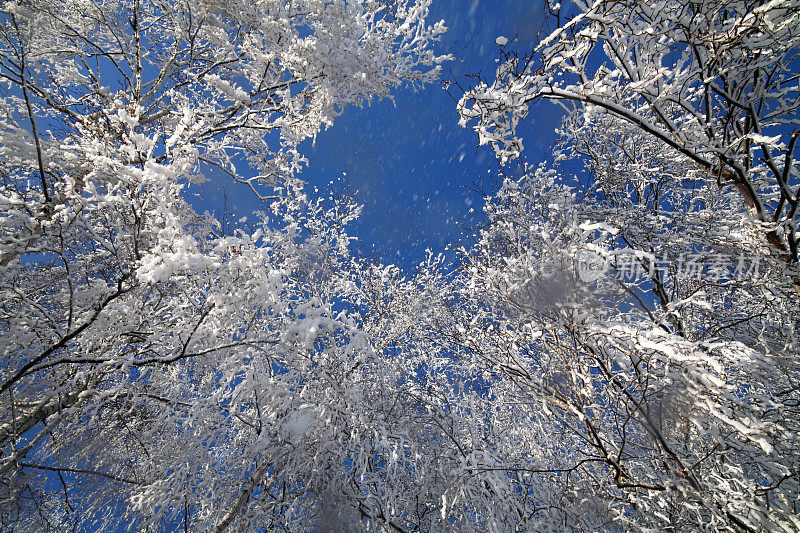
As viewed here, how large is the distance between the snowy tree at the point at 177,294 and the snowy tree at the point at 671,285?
7.34ft

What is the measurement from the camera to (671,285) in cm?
545

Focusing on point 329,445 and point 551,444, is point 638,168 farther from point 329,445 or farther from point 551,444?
point 329,445

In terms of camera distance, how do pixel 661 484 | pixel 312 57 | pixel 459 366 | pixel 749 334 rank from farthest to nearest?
pixel 459 366, pixel 312 57, pixel 749 334, pixel 661 484

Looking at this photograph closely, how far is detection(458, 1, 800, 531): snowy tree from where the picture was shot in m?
2.21

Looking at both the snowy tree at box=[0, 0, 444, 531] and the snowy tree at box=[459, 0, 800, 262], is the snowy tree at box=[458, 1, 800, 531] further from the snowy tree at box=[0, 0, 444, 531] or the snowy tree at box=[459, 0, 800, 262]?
the snowy tree at box=[0, 0, 444, 531]

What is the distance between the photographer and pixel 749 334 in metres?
4.45

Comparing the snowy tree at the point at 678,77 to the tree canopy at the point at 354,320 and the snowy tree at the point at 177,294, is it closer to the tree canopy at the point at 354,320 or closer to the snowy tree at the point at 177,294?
the tree canopy at the point at 354,320

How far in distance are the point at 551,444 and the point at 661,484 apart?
3.92m

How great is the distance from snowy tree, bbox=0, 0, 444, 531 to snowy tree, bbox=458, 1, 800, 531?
2.24 metres

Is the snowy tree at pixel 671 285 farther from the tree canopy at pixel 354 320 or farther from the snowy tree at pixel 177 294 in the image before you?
the snowy tree at pixel 177 294

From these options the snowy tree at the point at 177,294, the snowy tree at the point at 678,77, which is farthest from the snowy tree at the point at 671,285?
the snowy tree at the point at 177,294

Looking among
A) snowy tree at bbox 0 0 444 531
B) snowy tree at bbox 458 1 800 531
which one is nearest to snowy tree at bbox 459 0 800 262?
snowy tree at bbox 458 1 800 531

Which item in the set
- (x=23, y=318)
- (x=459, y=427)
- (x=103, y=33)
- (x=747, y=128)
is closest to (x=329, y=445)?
(x=459, y=427)

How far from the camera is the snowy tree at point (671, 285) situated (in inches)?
87.0
